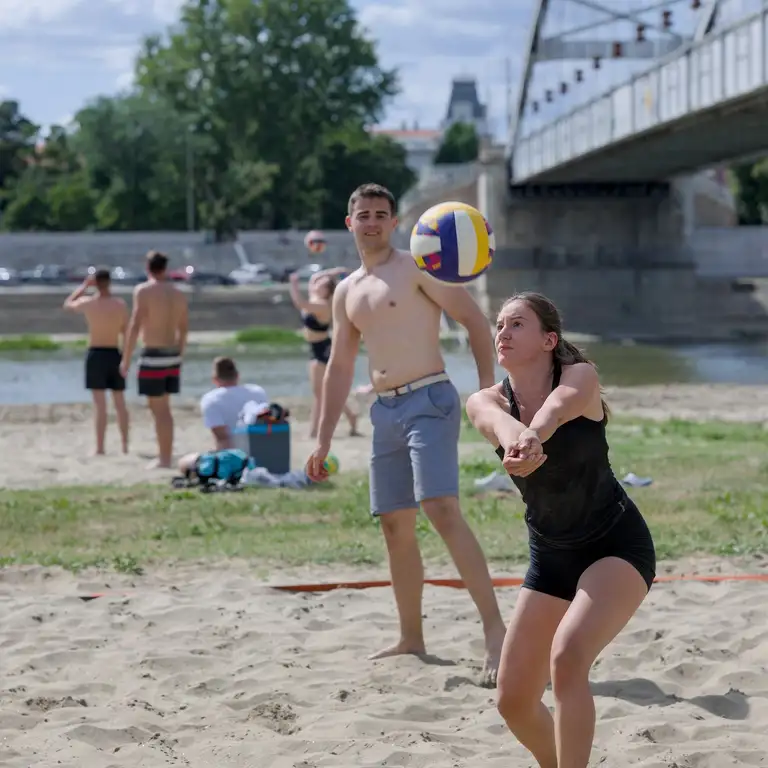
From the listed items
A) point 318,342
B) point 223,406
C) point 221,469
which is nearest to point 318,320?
point 318,342

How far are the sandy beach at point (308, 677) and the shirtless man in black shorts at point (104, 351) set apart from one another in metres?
5.79

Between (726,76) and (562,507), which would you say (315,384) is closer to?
(562,507)

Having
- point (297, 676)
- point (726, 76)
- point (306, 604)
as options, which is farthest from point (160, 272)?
point (726, 76)

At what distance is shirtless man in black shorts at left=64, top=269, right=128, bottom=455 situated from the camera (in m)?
13.6

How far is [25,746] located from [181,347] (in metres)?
8.02

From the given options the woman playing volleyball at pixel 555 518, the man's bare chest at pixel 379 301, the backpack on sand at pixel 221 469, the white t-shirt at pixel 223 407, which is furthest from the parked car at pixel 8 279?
the woman playing volleyball at pixel 555 518

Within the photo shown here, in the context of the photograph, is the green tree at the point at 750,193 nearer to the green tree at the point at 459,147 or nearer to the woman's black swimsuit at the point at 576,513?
the green tree at the point at 459,147

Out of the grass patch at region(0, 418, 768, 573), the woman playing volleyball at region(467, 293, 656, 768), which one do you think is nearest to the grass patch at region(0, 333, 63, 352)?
the grass patch at region(0, 418, 768, 573)

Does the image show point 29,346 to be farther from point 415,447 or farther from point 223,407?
point 415,447

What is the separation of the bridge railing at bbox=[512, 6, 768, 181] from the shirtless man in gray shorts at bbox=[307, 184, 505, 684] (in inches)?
832

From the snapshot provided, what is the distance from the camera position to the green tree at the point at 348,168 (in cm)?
9288

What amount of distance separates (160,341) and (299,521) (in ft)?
11.7

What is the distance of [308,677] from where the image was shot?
231 inches

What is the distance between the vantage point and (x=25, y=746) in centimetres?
501
